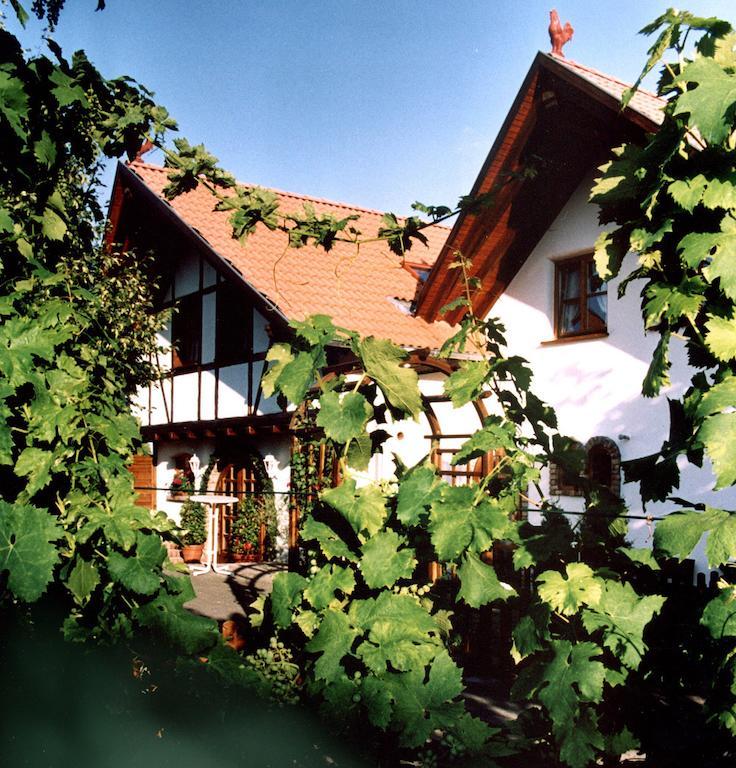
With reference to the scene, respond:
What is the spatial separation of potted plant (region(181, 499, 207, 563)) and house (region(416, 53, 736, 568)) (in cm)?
660

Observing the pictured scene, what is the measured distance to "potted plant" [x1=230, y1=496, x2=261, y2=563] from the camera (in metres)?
13.5

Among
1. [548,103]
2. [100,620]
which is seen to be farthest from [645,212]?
[548,103]

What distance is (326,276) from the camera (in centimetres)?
1341

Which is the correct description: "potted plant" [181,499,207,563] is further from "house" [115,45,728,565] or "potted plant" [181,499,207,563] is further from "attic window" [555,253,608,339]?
"attic window" [555,253,608,339]

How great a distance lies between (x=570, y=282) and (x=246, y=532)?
275 inches

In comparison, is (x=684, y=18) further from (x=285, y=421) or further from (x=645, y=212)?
(x=285, y=421)

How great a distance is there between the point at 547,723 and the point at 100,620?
156cm

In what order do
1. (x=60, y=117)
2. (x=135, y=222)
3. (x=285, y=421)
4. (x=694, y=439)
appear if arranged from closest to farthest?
(x=694, y=439)
(x=60, y=117)
(x=285, y=421)
(x=135, y=222)

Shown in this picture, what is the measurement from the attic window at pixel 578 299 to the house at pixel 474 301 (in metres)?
0.02

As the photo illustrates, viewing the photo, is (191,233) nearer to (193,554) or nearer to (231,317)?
(231,317)

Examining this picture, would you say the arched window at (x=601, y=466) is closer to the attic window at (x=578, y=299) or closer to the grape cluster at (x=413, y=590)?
the attic window at (x=578, y=299)

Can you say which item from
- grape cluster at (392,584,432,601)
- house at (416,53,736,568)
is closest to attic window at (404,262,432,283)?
house at (416,53,736,568)

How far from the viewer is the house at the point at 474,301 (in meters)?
9.11

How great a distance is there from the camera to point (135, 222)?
52.4 ft
